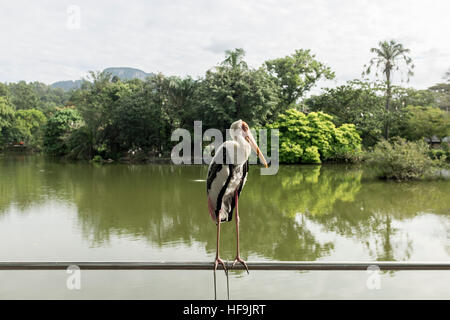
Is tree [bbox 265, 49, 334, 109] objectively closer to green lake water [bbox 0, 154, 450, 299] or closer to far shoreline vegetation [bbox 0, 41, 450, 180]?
far shoreline vegetation [bbox 0, 41, 450, 180]

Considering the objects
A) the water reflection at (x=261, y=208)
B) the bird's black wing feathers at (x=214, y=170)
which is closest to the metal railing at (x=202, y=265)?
the bird's black wing feathers at (x=214, y=170)

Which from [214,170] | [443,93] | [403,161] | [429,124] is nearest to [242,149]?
[214,170]

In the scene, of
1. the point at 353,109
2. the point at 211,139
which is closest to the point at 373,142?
the point at 353,109

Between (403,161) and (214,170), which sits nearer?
(214,170)

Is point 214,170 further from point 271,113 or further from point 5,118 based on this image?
point 5,118

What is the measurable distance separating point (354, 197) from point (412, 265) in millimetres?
12103

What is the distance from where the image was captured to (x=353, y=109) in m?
26.7

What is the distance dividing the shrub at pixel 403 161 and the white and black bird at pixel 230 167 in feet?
48.6

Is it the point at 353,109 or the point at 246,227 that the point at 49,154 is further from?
the point at 246,227

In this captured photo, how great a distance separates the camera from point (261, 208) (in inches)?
462

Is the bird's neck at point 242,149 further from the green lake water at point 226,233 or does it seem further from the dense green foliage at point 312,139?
the dense green foliage at point 312,139

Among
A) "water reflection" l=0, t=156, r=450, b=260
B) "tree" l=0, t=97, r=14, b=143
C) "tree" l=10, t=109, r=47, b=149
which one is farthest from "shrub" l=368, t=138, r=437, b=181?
"tree" l=0, t=97, r=14, b=143

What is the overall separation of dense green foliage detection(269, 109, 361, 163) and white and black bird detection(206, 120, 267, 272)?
22.0m

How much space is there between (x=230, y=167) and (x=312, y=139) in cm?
2289
